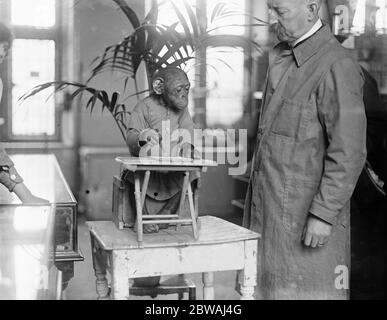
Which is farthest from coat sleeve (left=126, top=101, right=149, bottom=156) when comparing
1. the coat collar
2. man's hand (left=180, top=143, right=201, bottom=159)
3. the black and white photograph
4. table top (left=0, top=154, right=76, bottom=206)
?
the coat collar

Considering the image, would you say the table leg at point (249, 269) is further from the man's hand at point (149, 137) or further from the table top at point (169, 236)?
the man's hand at point (149, 137)

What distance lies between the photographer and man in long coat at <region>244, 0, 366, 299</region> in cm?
142

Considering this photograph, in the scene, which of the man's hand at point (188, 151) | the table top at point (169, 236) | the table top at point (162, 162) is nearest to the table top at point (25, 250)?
the table top at point (169, 236)

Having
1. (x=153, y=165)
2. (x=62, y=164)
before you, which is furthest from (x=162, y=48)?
(x=153, y=165)

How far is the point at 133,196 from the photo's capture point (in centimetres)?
148

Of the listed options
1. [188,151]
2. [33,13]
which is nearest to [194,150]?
[188,151]

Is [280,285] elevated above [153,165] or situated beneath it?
situated beneath

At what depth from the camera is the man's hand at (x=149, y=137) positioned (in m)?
1.46

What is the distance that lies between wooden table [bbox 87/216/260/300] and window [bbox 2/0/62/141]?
37 cm

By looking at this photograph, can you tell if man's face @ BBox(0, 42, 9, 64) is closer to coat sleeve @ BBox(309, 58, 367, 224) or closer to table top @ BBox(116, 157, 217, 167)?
table top @ BBox(116, 157, 217, 167)

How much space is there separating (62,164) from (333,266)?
0.85 meters

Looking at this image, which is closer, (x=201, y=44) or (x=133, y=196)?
(x=133, y=196)

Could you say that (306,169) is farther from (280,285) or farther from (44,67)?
A: (44,67)
